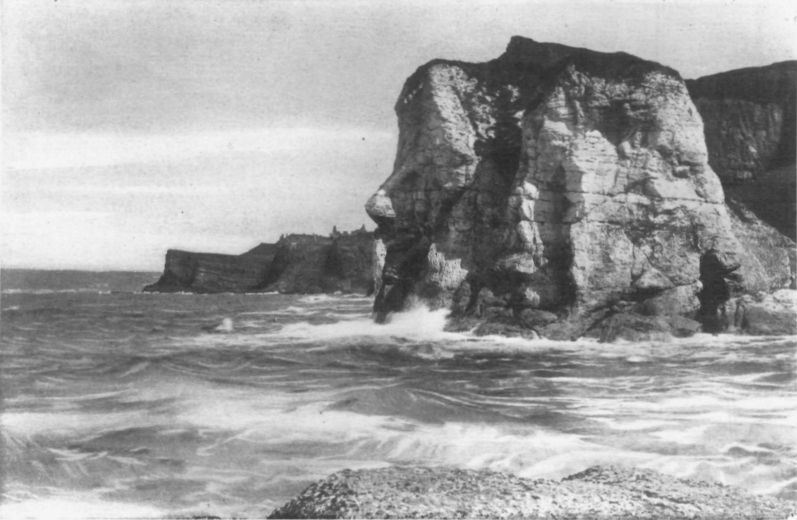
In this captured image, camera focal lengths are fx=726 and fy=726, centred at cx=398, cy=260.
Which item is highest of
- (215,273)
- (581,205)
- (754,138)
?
(754,138)

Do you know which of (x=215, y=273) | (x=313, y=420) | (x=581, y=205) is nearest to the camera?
(x=313, y=420)

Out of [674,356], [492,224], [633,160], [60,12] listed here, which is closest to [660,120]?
[633,160]

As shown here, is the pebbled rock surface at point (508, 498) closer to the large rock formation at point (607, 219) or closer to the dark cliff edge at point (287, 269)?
the large rock formation at point (607, 219)

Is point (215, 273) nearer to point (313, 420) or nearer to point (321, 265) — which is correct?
point (321, 265)

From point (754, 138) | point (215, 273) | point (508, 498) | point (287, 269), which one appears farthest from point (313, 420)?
point (215, 273)

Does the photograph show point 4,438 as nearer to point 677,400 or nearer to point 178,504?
point 178,504
